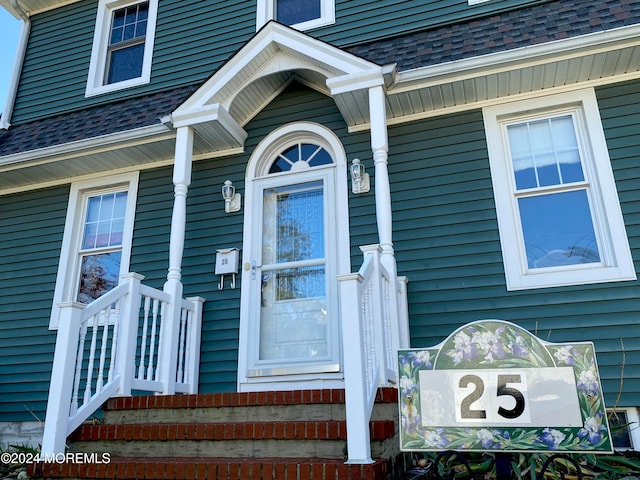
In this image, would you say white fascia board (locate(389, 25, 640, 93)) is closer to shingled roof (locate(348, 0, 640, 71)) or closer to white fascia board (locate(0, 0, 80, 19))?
shingled roof (locate(348, 0, 640, 71))

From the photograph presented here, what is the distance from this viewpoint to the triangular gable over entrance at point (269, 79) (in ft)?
14.1

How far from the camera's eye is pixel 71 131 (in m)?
5.70

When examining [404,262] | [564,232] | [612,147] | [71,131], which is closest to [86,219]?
[71,131]

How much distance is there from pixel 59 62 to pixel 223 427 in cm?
576

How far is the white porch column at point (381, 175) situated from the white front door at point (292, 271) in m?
0.82

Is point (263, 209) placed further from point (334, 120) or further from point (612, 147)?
point (612, 147)

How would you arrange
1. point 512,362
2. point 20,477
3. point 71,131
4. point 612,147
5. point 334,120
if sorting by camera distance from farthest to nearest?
point 71,131 → point 334,120 → point 612,147 → point 20,477 → point 512,362

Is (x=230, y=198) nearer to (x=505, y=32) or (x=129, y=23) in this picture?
(x=505, y=32)

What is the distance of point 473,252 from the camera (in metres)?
4.23

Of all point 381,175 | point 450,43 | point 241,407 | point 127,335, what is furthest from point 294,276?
point 450,43

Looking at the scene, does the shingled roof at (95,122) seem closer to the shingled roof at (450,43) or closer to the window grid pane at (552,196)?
the shingled roof at (450,43)

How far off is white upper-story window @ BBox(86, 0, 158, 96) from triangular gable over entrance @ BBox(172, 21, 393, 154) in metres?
1.74

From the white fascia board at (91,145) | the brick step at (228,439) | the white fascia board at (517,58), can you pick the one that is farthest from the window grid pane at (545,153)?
the white fascia board at (91,145)

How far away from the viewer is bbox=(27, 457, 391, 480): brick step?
2.47 m
